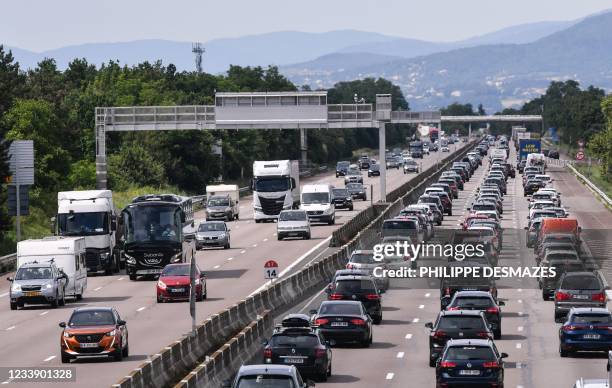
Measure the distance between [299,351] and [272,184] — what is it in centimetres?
5755

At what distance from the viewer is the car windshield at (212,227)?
74.9 metres

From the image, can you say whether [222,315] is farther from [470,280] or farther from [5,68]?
[5,68]

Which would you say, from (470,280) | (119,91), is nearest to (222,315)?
(470,280)

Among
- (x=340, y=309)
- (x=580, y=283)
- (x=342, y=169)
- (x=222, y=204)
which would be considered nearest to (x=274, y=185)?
(x=222, y=204)

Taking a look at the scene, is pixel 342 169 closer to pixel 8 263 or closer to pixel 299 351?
pixel 8 263

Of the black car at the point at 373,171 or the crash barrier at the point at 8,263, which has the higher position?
the crash barrier at the point at 8,263

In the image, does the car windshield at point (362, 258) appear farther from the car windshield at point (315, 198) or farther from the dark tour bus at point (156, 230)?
Answer: the car windshield at point (315, 198)

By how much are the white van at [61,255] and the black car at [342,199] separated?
170 feet

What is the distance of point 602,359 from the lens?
119 feet

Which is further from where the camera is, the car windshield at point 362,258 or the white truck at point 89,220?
the white truck at point 89,220

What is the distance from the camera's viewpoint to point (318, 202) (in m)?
88.2

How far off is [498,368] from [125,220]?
30807 mm

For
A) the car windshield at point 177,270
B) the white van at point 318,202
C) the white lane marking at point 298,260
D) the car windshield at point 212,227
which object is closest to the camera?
the car windshield at point 177,270

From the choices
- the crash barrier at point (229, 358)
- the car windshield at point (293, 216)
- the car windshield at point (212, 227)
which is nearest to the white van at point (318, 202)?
the car windshield at point (293, 216)
